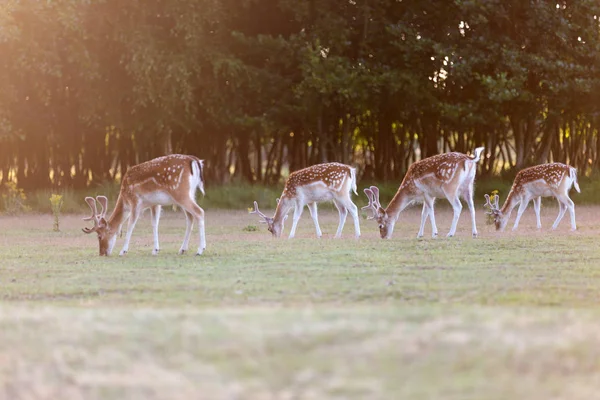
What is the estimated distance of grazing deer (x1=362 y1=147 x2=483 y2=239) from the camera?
58.7ft

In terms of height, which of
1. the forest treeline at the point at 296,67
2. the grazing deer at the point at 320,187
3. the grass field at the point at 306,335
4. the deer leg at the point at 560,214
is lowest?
the grass field at the point at 306,335

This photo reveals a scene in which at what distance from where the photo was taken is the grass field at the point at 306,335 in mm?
6230

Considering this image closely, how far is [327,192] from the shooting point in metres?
18.5

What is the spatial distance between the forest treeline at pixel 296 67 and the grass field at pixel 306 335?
55.2 feet

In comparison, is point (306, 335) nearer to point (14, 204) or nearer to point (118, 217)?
point (118, 217)

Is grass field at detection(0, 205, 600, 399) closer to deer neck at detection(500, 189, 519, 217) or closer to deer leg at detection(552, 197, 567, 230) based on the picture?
deer leg at detection(552, 197, 567, 230)

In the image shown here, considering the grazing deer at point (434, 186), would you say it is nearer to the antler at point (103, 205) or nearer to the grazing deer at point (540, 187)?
the grazing deer at point (540, 187)

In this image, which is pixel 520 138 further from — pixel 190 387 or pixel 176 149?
pixel 190 387

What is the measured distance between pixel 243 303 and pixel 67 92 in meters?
23.7

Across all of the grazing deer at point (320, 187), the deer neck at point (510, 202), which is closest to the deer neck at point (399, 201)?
the grazing deer at point (320, 187)

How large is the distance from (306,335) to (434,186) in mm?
11572

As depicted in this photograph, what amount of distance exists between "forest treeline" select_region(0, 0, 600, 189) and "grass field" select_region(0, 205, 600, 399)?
16.8 metres

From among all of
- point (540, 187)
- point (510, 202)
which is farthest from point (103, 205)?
point (540, 187)

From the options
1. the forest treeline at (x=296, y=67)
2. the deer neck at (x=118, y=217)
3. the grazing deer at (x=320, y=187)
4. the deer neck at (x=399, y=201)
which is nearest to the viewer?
the deer neck at (x=118, y=217)
